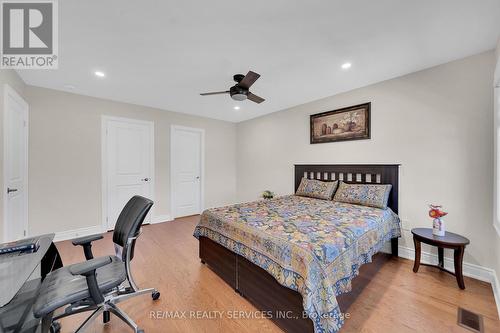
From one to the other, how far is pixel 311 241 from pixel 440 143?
2.30 metres

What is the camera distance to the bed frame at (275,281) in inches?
59.3

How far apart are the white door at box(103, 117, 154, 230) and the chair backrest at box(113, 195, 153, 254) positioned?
100 inches

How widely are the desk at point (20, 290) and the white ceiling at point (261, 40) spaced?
191cm

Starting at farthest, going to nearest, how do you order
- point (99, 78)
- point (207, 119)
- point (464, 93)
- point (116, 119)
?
1. point (207, 119)
2. point (116, 119)
3. point (99, 78)
4. point (464, 93)

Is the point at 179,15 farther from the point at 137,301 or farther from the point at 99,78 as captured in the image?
Result: the point at 137,301

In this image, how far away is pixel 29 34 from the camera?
1941mm

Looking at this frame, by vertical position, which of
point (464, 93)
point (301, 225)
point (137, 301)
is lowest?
point (137, 301)

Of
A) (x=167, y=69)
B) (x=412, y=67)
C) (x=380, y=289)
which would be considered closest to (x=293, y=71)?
(x=412, y=67)

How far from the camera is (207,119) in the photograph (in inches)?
207

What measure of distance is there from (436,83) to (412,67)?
356 millimetres

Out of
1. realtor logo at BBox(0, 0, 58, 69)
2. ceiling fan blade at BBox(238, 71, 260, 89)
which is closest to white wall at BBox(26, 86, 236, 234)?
realtor logo at BBox(0, 0, 58, 69)

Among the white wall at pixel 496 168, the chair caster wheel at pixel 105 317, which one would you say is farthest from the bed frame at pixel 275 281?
the chair caster wheel at pixel 105 317

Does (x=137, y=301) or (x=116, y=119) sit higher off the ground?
(x=116, y=119)

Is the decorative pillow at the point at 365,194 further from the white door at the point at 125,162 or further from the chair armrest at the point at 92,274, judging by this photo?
the white door at the point at 125,162
